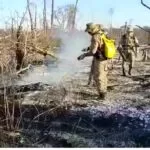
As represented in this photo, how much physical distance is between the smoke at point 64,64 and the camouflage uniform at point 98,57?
1.41 m

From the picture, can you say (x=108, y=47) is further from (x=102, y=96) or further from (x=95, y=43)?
(x=102, y=96)

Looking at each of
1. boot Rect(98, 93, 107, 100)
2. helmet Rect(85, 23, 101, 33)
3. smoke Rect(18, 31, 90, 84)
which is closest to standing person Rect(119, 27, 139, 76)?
smoke Rect(18, 31, 90, 84)

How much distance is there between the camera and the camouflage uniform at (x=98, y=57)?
7.51 meters

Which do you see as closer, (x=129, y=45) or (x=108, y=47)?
(x=108, y=47)

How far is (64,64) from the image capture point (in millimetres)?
11352

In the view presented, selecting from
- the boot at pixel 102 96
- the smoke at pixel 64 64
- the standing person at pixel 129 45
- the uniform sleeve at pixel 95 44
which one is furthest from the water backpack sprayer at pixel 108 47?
the standing person at pixel 129 45

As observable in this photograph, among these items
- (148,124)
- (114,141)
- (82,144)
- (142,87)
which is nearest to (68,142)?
(82,144)

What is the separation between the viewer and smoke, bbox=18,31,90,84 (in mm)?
9930

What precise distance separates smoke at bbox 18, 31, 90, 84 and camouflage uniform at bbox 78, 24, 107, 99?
1412 mm

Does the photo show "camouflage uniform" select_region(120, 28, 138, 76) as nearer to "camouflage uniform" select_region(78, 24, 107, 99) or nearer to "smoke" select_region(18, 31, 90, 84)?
"smoke" select_region(18, 31, 90, 84)

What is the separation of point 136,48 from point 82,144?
206 inches

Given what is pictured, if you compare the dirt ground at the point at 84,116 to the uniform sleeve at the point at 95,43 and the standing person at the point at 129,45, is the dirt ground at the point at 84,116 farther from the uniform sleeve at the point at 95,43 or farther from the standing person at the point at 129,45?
the standing person at the point at 129,45

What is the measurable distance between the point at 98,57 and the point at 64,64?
366 centimetres

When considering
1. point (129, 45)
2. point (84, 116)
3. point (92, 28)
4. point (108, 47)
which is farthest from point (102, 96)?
point (129, 45)
